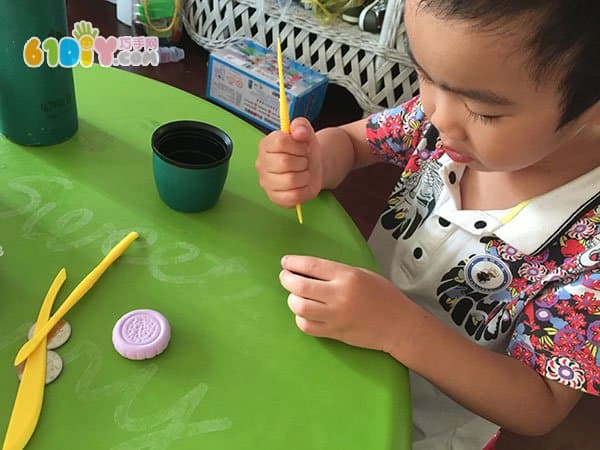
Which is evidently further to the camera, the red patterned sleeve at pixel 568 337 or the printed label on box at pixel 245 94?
the printed label on box at pixel 245 94

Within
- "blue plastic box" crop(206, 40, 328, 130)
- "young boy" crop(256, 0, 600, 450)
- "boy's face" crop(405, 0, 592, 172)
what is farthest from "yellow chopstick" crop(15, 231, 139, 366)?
"blue plastic box" crop(206, 40, 328, 130)

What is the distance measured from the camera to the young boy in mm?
457

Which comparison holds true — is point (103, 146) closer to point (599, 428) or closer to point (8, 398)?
point (8, 398)

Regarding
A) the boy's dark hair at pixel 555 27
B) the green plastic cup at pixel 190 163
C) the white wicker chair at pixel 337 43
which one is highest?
the boy's dark hair at pixel 555 27

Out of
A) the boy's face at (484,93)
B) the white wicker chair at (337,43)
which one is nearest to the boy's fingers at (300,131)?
the boy's face at (484,93)

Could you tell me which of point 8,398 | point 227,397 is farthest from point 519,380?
point 8,398

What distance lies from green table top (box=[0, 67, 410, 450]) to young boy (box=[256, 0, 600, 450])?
31 millimetres

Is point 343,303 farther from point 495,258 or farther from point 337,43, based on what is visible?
point 337,43

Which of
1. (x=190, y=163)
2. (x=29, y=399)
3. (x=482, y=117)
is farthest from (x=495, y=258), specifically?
(x=29, y=399)

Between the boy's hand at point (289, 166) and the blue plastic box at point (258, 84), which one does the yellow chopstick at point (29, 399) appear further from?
the blue plastic box at point (258, 84)

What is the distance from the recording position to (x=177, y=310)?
52cm

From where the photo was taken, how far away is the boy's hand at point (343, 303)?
0.52 meters

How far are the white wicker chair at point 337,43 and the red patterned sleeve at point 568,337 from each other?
40.6 inches

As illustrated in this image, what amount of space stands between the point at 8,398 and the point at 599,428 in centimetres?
112
